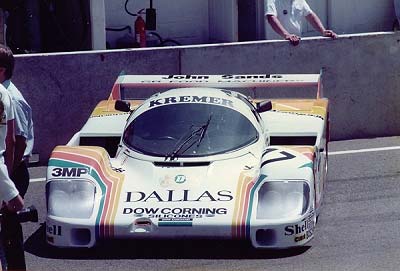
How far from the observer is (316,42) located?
12.3 metres

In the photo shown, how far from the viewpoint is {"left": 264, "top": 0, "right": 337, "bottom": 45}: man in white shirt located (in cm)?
1214

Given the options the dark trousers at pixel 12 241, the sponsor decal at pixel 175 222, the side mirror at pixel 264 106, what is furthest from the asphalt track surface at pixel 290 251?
the dark trousers at pixel 12 241

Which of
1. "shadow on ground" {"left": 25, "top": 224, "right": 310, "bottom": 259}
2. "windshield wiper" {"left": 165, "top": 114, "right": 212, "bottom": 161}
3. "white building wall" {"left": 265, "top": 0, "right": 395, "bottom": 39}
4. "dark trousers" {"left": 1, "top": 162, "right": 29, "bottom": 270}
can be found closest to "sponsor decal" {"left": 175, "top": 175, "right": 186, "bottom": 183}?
"windshield wiper" {"left": 165, "top": 114, "right": 212, "bottom": 161}

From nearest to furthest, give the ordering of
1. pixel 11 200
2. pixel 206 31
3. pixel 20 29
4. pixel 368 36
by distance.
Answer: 1. pixel 11 200
2. pixel 368 36
3. pixel 20 29
4. pixel 206 31

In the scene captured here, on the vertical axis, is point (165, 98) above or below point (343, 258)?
above

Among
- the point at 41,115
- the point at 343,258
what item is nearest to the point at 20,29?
the point at 41,115

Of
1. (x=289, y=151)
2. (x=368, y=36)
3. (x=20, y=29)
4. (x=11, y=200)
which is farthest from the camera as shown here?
(x=20, y=29)

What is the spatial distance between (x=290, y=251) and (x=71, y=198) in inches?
65.7

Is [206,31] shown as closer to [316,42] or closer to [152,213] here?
[316,42]

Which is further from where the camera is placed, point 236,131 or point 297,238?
point 236,131

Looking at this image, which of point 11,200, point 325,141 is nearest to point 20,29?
point 325,141

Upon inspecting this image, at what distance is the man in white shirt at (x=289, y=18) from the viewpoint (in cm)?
1214

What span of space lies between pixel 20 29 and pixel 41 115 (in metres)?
5.37

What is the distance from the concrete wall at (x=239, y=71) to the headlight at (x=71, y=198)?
131 inches
